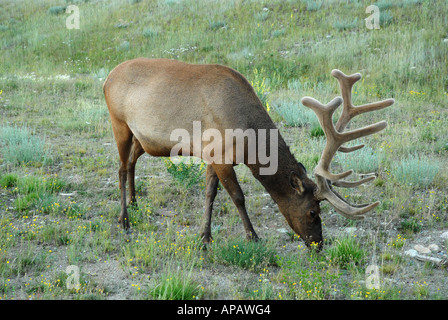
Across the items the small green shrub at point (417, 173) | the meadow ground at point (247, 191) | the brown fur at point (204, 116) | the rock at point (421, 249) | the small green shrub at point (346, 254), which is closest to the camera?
the meadow ground at point (247, 191)

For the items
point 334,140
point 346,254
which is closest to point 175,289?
point 346,254

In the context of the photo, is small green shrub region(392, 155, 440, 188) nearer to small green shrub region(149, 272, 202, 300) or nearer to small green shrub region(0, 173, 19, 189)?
small green shrub region(149, 272, 202, 300)

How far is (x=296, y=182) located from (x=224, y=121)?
1.05 metres

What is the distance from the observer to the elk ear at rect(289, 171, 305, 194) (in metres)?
5.29

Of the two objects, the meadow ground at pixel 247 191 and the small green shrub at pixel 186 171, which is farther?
the small green shrub at pixel 186 171

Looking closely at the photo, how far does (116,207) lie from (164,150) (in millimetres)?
1309

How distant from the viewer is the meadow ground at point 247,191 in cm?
485

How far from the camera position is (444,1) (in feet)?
54.2

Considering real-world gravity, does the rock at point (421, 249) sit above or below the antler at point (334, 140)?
below

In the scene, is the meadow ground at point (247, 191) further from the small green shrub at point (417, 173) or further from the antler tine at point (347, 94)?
the antler tine at point (347, 94)

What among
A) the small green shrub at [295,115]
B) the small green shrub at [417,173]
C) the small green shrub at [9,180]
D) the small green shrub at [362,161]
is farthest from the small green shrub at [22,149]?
the small green shrub at [417,173]

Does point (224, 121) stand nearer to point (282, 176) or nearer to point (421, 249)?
point (282, 176)

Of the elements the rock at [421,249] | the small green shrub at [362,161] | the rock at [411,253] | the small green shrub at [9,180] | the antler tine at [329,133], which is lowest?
the rock at [411,253]
